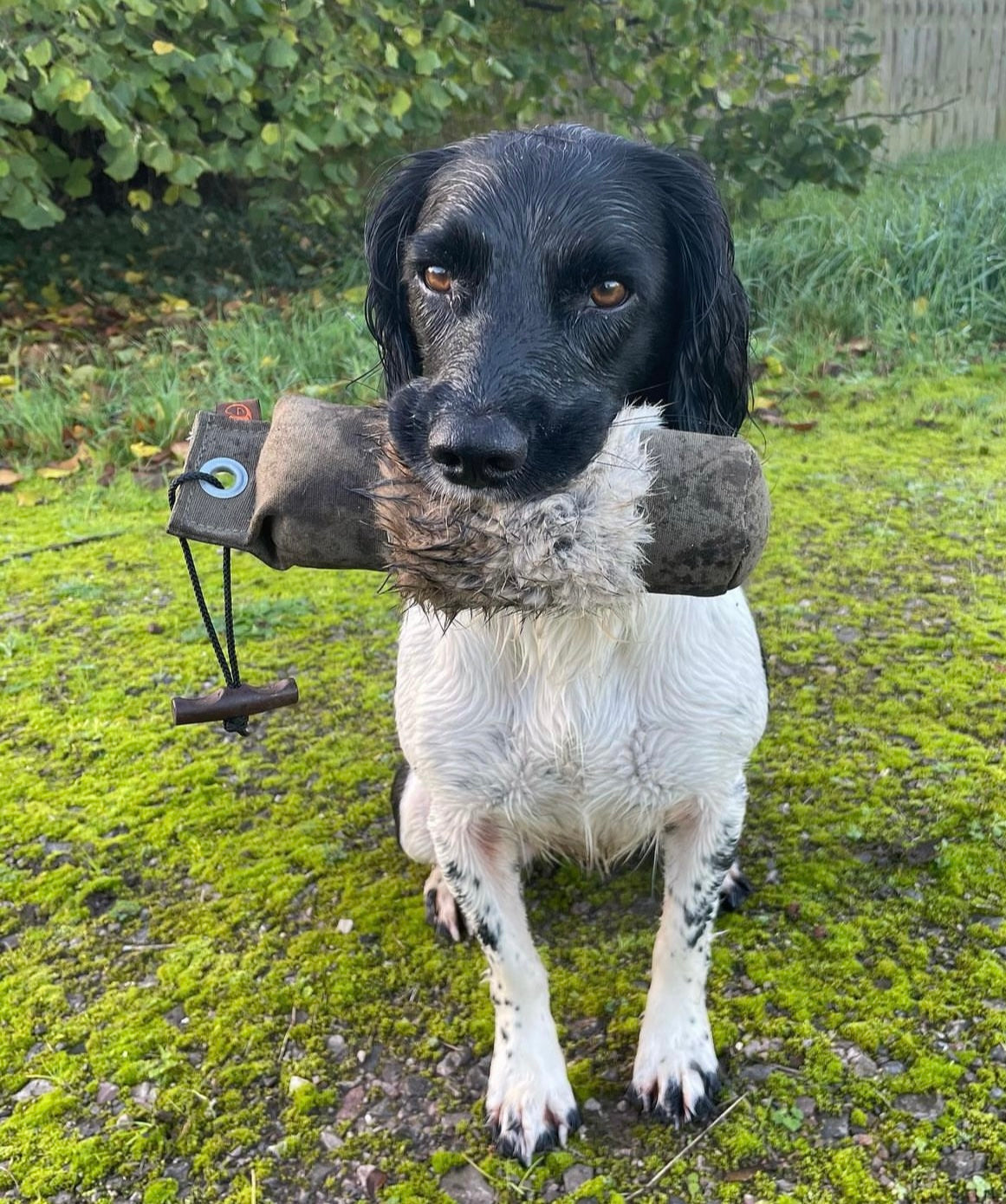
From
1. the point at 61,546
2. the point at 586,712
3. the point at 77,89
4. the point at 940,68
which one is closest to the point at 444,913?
the point at 586,712

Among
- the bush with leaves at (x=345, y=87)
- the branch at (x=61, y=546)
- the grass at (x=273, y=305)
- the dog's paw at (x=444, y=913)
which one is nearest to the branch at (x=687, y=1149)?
the dog's paw at (x=444, y=913)

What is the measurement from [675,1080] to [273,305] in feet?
22.0

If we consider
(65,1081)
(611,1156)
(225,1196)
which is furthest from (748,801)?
(65,1081)

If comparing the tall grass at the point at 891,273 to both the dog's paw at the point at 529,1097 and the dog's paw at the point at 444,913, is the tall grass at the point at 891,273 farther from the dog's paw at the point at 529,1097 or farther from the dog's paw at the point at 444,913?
the dog's paw at the point at 529,1097

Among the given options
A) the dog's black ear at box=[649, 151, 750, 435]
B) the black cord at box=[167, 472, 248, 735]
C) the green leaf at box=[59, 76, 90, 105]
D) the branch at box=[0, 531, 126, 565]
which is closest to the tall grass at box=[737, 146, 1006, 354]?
the green leaf at box=[59, 76, 90, 105]

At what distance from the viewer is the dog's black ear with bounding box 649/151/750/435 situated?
1853 millimetres

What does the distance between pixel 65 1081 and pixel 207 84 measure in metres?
4.96

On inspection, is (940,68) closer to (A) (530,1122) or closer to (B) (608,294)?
(B) (608,294)

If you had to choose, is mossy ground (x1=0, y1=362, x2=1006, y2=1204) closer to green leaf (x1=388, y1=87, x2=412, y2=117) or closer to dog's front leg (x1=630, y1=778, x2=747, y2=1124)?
dog's front leg (x1=630, y1=778, x2=747, y2=1124)

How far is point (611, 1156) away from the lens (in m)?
1.83

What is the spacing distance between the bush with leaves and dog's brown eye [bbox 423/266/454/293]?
11.4 ft

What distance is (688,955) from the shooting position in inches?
75.9

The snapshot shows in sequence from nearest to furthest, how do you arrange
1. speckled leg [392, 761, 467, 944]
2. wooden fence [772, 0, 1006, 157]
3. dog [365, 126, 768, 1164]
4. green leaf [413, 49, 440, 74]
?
dog [365, 126, 768, 1164] < speckled leg [392, 761, 467, 944] < green leaf [413, 49, 440, 74] < wooden fence [772, 0, 1006, 157]

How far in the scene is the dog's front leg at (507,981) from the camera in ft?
6.10
